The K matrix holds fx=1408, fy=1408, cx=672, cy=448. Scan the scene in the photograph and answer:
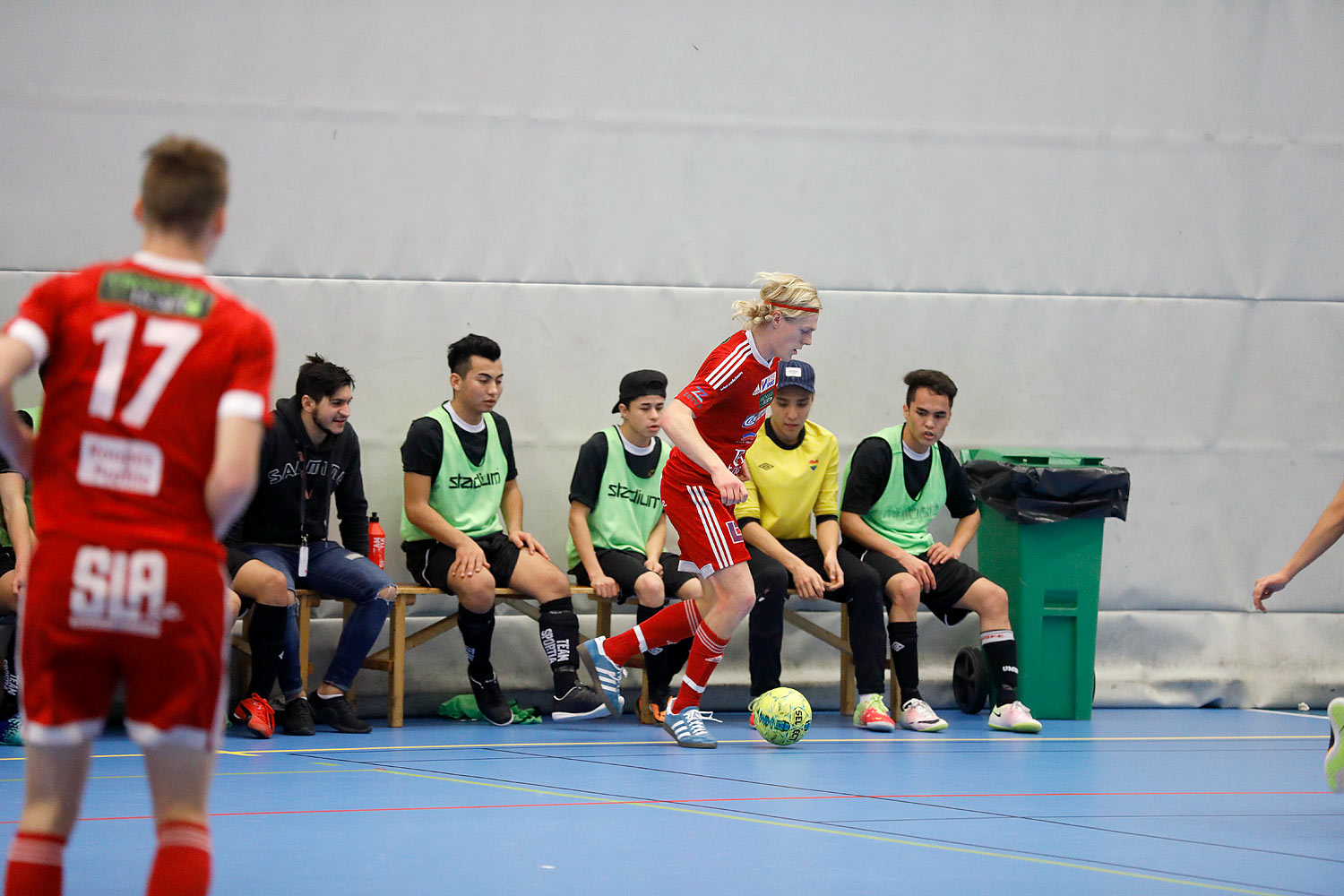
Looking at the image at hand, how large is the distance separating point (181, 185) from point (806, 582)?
5.09 m

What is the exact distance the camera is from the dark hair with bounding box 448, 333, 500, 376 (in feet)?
23.3

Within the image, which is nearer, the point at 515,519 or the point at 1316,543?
the point at 1316,543

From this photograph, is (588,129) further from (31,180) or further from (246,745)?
(246,745)

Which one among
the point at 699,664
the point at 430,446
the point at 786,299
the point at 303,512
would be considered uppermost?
the point at 786,299

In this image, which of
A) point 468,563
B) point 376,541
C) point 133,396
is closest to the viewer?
point 133,396

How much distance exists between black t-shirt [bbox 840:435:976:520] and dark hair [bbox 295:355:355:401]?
273cm

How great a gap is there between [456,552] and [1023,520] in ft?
9.97

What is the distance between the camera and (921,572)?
7.39 meters

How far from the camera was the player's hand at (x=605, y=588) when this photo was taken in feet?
23.1

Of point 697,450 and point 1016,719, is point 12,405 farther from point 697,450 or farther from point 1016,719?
point 1016,719

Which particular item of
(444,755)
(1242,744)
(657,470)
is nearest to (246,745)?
(444,755)

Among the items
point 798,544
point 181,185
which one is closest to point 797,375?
point 798,544

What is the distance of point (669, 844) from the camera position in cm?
404

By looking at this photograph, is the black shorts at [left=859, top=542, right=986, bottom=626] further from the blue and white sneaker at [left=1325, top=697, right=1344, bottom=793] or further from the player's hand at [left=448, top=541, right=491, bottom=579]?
the blue and white sneaker at [left=1325, top=697, right=1344, bottom=793]
